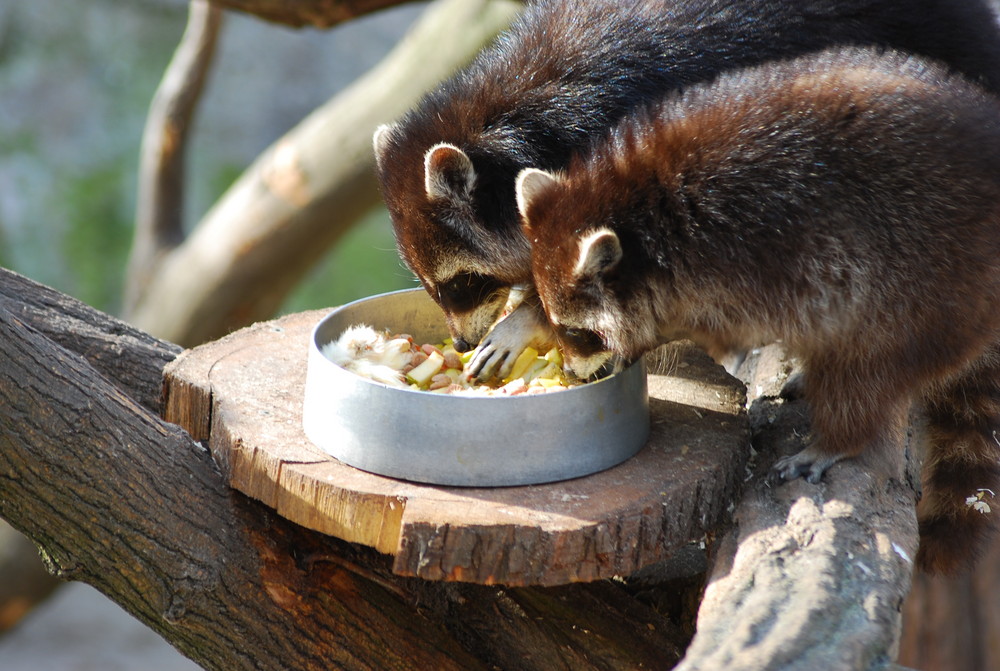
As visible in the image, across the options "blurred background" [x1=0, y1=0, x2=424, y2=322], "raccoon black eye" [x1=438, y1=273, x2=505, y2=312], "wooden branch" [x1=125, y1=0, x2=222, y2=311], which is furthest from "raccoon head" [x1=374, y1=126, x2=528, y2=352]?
"blurred background" [x1=0, y1=0, x2=424, y2=322]

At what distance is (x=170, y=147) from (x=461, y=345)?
332cm

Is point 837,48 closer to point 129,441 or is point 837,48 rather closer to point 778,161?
point 778,161

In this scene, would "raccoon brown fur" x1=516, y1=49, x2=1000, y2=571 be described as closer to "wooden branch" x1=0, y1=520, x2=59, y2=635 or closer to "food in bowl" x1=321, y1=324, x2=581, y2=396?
"food in bowl" x1=321, y1=324, x2=581, y2=396

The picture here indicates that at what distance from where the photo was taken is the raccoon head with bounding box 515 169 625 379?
2.54m

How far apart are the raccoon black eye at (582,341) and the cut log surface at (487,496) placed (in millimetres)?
260

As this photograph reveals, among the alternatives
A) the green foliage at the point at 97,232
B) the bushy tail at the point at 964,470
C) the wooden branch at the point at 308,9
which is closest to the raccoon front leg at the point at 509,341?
the bushy tail at the point at 964,470

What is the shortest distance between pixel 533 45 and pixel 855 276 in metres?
1.27

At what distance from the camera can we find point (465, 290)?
317cm

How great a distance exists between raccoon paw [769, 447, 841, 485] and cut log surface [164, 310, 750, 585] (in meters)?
0.09

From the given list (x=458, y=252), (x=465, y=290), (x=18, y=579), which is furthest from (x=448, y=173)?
(x=18, y=579)

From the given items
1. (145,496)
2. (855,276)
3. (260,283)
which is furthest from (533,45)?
(260,283)

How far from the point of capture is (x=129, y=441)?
94.2 inches

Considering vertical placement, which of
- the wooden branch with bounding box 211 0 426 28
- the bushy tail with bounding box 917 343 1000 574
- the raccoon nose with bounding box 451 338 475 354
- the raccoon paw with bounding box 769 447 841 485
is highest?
the wooden branch with bounding box 211 0 426 28

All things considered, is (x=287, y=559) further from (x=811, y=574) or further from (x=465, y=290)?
(x=811, y=574)
